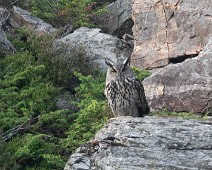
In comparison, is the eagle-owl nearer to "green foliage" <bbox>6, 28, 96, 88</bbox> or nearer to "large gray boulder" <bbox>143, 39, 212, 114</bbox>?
"large gray boulder" <bbox>143, 39, 212, 114</bbox>

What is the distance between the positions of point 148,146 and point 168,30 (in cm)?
756

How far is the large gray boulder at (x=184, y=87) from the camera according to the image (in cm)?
1191

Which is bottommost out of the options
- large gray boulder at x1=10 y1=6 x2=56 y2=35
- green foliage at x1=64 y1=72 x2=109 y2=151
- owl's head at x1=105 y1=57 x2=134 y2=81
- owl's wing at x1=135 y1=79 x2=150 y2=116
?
green foliage at x1=64 y1=72 x2=109 y2=151

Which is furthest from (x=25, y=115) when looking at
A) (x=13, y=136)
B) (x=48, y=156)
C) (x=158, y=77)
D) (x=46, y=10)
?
(x=46, y=10)

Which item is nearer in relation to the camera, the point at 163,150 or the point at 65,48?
the point at 163,150

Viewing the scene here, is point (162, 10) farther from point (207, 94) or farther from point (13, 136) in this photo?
point (13, 136)

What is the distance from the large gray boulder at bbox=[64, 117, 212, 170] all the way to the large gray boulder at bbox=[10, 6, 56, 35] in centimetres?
833

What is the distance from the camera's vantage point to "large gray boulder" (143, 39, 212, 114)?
39.1 ft

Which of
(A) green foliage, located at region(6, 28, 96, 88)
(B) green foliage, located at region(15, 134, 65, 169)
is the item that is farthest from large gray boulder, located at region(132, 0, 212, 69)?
(B) green foliage, located at region(15, 134, 65, 169)

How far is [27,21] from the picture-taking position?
16016mm

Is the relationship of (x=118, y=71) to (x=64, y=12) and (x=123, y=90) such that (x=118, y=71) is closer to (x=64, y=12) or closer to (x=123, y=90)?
(x=123, y=90)

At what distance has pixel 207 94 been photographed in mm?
11867

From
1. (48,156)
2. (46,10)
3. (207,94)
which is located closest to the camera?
(48,156)

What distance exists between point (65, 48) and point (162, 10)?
2.43 metres
